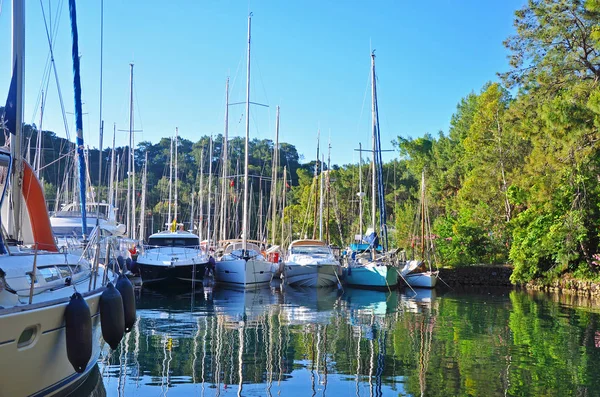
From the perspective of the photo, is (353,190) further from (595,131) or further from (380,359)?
(380,359)

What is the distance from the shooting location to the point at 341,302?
23.8m

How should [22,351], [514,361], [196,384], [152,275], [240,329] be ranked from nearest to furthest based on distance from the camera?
[22,351] < [196,384] < [514,361] < [240,329] < [152,275]

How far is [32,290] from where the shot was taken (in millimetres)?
7680

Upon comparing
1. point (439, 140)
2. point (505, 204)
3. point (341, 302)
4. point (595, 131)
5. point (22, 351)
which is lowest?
point (341, 302)

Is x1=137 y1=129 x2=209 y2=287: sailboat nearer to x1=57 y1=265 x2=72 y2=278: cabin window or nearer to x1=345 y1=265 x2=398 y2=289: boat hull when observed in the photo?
x1=345 y1=265 x2=398 y2=289: boat hull

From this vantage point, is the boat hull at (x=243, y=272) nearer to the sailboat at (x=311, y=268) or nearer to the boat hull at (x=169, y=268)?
the sailboat at (x=311, y=268)

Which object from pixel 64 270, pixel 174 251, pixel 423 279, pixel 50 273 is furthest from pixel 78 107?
pixel 423 279

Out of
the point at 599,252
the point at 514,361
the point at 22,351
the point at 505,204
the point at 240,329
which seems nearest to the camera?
the point at 22,351

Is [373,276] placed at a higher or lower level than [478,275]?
higher

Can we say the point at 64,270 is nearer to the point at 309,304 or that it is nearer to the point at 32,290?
the point at 32,290

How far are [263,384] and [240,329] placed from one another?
5826mm

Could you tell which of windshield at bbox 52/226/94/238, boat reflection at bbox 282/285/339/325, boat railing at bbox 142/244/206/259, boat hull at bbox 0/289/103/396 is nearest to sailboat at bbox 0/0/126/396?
boat hull at bbox 0/289/103/396

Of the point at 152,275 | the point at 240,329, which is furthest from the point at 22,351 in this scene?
the point at 152,275

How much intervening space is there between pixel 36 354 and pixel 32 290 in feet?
2.58
